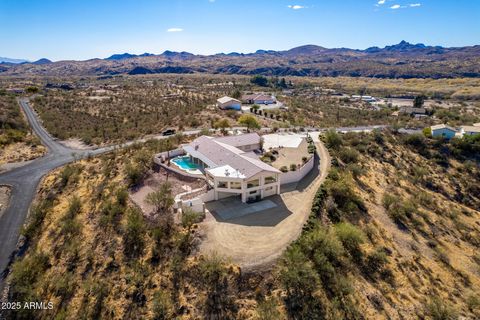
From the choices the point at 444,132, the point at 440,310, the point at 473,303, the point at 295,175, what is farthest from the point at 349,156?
the point at 440,310

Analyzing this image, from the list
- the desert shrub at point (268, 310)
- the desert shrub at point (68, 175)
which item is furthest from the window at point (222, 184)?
the desert shrub at point (68, 175)

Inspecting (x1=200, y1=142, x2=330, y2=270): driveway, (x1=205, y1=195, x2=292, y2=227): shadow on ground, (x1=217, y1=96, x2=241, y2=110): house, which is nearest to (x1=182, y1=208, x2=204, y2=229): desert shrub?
(x1=200, y1=142, x2=330, y2=270): driveway

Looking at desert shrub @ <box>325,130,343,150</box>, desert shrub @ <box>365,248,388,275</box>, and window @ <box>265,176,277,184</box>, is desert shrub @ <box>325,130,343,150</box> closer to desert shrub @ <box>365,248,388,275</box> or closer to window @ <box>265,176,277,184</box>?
window @ <box>265,176,277,184</box>

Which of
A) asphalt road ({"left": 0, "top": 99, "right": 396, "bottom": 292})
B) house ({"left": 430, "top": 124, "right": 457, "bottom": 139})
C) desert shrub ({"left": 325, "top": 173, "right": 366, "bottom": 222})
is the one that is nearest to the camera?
asphalt road ({"left": 0, "top": 99, "right": 396, "bottom": 292})

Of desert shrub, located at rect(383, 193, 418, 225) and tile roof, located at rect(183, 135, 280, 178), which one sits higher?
tile roof, located at rect(183, 135, 280, 178)

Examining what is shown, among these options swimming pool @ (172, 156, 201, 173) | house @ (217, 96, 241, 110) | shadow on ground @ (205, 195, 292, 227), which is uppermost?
house @ (217, 96, 241, 110)

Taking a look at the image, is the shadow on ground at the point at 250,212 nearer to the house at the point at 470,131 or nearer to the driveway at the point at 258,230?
the driveway at the point at 258,230
